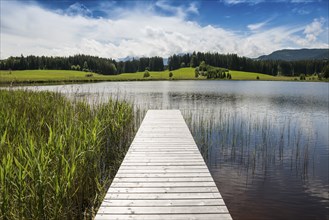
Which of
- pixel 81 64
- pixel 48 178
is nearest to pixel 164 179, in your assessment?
pixel 48 178

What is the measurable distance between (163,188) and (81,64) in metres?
117

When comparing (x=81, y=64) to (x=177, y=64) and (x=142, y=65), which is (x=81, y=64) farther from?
(x=177, y=64)

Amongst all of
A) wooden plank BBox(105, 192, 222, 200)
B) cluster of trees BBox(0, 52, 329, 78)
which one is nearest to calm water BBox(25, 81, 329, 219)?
wooden plank BBox(105, 192, 222, 200)

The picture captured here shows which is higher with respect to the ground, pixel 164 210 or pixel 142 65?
pixel 142 65

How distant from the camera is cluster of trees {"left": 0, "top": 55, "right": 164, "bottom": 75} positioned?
325ft

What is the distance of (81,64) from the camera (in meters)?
Answer: 114

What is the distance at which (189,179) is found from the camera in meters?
4.71

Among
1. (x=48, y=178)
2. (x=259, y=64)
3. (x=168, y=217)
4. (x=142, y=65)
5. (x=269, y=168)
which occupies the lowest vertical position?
(x=269, y=168)

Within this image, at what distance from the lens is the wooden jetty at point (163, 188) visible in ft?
11.8

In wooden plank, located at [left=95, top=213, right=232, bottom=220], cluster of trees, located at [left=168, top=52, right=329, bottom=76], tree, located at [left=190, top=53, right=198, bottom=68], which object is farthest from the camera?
tree, located at [left=190, top=53, right=198, bottom=68]

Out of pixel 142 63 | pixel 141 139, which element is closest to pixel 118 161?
pixel 141 139

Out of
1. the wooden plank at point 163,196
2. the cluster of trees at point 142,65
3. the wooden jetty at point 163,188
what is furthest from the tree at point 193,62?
the wooden plank at point 163,196

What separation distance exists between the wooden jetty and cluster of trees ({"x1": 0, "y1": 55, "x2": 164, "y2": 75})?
90.4m

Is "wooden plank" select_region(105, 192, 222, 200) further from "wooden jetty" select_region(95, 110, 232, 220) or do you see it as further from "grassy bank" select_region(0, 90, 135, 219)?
"grassy bank" select_region(0, 90, 135, 219)
